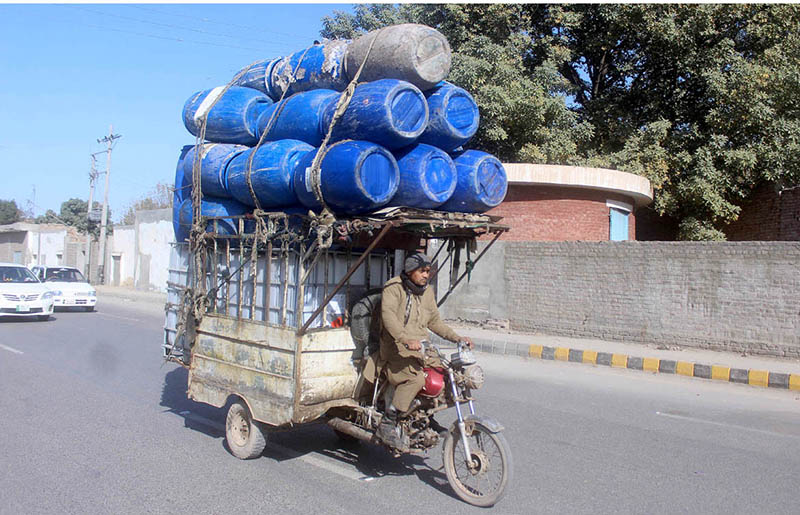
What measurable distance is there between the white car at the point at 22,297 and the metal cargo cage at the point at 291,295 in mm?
11794

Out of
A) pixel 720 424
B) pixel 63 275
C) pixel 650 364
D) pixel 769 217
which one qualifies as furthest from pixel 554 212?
pixel 63 275

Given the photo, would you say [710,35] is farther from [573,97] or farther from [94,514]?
[94,514]

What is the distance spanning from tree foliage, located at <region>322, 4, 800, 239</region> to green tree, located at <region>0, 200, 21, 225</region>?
231 feet

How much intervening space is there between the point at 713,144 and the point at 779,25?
4.02 meters

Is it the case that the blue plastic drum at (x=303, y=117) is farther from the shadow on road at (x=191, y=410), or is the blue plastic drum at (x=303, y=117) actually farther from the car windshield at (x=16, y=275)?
the car windshield at (x=16, y=275)

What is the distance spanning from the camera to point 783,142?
52.4ft

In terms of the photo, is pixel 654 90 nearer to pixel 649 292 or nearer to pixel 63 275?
pixel 649 292

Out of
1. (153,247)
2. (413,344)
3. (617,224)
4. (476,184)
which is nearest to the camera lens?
(413,344)

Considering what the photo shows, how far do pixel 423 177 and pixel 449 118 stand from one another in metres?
0.61

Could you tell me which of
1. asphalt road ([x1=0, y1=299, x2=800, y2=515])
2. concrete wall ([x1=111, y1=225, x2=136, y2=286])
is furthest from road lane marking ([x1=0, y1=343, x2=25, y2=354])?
concrete wall ([x1=111, y1=225, x2=136, y2=286])

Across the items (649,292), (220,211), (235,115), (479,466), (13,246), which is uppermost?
(235,115)

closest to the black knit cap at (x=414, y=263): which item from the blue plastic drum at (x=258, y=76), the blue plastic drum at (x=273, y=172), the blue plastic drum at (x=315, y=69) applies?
the blue plastic drum at (x=273, y=172)

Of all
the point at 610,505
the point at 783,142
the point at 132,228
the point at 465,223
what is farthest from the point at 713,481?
the point at 132,228

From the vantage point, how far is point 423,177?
4.53 meters
